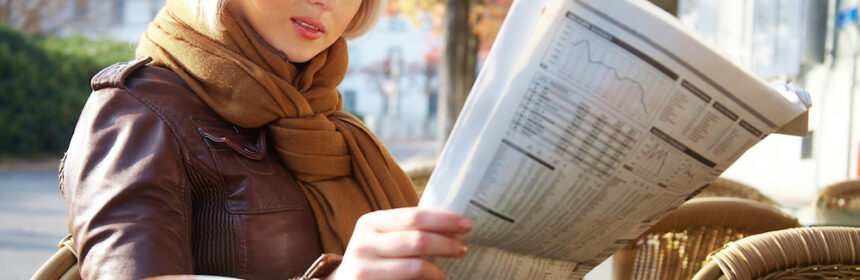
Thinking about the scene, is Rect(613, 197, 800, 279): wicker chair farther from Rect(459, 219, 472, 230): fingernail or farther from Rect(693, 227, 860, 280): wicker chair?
Rect(459, 219, 472, 230): fingernail

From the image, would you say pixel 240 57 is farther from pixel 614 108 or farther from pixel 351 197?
pixel 614 108

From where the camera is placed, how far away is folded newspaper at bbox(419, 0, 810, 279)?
73 centimetres

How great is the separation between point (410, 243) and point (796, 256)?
1.73 ft

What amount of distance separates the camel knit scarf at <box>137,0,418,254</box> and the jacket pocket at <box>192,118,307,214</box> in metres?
0.02

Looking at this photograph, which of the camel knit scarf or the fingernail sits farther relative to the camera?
the camel knit scarf

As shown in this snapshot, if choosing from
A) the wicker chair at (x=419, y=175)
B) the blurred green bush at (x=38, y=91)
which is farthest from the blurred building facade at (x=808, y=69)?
the blurred green bush at (x=38, y=91)

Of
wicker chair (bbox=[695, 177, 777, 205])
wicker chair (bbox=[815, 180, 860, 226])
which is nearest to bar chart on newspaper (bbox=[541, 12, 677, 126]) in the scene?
wicker chair (bbox=[695, 177, 777, 205])

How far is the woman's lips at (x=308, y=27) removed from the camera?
1.19 meters

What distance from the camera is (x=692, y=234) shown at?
1773 millimetres

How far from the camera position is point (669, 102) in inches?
28.8

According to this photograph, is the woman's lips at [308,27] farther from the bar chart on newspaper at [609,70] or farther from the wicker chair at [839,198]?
the wicker chair at [839,198]

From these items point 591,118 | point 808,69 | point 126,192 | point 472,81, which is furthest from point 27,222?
point 591,118

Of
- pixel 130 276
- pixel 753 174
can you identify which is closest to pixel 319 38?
pixel 130 276

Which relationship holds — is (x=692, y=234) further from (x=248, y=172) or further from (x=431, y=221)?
(x=431, y=221)
